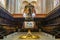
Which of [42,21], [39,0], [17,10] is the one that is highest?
[39,0]

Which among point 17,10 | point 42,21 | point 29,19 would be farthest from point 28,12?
point 17,10

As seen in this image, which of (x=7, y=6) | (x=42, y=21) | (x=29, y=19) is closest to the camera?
(x=29, y=19)

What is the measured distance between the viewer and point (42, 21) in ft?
31.1

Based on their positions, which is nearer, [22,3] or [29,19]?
[29,19]

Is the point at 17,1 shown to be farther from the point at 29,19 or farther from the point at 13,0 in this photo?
the point at 29,19

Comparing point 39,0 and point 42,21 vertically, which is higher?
point 39,0

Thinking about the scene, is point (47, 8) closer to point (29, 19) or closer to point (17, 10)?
point (17, 10)

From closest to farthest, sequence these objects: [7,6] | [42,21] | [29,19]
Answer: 1. [29,19]
2. [42,21]
3. [7,6]

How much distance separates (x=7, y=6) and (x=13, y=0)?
69cm

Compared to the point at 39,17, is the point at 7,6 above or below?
above

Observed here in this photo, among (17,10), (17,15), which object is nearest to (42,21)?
(17,15)

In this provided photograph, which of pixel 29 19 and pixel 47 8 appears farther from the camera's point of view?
pixel 47 8

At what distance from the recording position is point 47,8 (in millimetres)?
11133

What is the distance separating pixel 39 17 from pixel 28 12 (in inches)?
82.0
